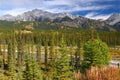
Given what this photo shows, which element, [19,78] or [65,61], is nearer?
[65,61]

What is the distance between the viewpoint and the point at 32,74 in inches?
2692

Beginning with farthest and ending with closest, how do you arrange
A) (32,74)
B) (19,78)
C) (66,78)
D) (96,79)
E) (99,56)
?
(19,78), (99,56), (32,74), (66,78), (96,79)

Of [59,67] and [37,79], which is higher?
[59,67]

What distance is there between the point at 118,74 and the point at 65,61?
3107cm

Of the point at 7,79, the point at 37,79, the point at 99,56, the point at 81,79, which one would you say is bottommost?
the point at 7,79

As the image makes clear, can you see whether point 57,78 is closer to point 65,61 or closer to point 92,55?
point 65,61

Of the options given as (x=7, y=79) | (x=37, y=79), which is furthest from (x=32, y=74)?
(x=7, y=79)

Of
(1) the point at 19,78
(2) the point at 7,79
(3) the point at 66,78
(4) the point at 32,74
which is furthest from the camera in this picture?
(2) the point at 7,79

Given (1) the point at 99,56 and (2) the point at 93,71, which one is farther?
(1) the point at 99,56

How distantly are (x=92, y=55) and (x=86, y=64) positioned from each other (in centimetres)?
307

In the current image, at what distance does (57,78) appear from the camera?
51.0 meters

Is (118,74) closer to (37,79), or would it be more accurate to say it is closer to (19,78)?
(37,79)

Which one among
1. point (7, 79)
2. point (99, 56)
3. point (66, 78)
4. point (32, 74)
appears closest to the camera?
point (66, 78)

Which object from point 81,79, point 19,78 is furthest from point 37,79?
point 81,79
